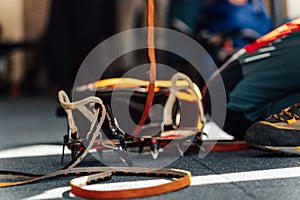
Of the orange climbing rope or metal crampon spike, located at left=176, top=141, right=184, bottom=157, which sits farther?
metal crampon spike, located at left=176, top=141, right=184, bottom=157

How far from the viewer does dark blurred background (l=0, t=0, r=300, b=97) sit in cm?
414

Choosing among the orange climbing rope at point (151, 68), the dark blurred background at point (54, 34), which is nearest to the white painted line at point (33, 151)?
the orange climbing rope at point (151, 68)

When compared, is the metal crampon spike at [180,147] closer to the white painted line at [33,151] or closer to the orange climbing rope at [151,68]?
the orange climbing rope at [151,68]

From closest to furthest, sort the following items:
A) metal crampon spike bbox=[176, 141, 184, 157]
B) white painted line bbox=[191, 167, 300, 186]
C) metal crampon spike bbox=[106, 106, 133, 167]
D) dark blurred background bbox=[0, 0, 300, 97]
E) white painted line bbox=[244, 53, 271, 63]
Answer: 1. white painted line bbox=[191, 167, 300, 186]
2. metal crampon spike bbox=[106, 106, 133, 167]
3. metal crampon spike bbox=[176, 141, 184, 157]
4. white painted line bbox=[244, 53, 271, 63]
5. dark blurred background bbox=[0, 0, 300, 97]

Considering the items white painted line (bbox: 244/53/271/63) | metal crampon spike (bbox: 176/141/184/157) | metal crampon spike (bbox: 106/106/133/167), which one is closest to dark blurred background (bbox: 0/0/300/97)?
white painted line (bbox: 244/53/271/63)

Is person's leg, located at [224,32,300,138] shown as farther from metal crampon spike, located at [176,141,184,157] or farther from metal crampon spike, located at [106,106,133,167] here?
metal crampon spike, located at [106,106,133,167]

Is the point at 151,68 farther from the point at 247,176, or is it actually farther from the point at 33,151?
the point at 33,151

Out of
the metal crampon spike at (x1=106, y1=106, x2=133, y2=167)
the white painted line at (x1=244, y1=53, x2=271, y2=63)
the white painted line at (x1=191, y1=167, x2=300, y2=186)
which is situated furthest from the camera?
the white painted line at (x1=244, y1=53, x2=271, y2=63)

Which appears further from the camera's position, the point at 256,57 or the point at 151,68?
the point at 256,57

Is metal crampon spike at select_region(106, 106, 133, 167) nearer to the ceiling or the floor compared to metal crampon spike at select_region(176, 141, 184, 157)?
nearer to the ceiling

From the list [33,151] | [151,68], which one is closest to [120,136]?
[151,68]

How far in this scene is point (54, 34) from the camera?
430 centimetres

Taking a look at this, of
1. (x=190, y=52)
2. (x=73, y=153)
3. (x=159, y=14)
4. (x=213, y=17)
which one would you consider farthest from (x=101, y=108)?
(x=159, y=14)

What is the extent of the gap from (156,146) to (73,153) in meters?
0.20
